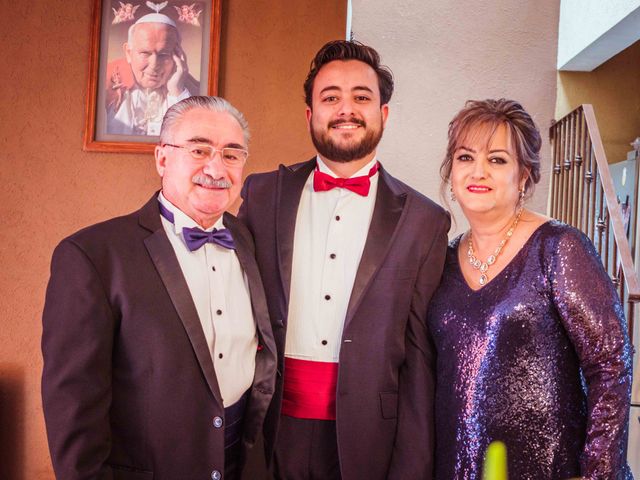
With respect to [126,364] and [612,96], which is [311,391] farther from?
[612,96]

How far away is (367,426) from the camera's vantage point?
2.25 meters

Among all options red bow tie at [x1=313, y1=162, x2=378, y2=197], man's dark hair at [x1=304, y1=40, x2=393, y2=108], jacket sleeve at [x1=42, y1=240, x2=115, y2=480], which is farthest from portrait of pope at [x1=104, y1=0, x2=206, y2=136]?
jacket sleeve at [x1=42, y1=240, x2=115, y2=480]

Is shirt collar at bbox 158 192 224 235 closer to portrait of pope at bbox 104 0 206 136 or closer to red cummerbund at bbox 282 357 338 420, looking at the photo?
red cummerbund at bbox 282 357 338 420

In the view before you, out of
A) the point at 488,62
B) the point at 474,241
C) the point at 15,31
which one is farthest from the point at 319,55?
the point at 488,62

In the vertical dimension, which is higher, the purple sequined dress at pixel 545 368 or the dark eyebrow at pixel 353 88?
the dark eyebrow at pixel 353 88

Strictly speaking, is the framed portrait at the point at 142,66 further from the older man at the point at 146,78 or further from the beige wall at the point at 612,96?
the beige wall at the point at 612,96

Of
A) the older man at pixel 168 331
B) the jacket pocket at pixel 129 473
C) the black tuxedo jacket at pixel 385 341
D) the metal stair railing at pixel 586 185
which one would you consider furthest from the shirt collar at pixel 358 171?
the metal stair railing at pixel 586 185

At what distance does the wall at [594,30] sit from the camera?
509 cm

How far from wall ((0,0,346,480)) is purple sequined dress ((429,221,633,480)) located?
1.86 meters

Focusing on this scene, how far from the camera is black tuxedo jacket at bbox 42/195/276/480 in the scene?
5.35ft

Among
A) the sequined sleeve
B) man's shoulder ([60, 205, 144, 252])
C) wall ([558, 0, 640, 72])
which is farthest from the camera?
wall ([558, 0, 640, 72])

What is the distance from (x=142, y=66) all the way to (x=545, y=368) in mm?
2431

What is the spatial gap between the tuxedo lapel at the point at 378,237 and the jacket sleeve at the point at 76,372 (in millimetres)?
874

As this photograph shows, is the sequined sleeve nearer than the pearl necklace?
Yes
